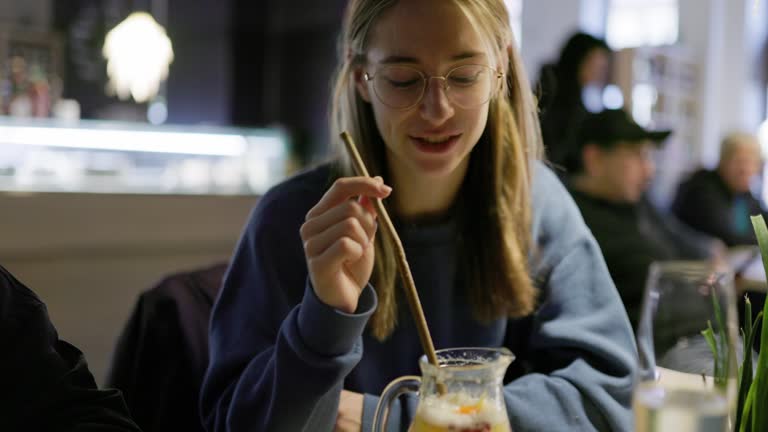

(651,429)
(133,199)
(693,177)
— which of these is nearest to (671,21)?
(693,177)

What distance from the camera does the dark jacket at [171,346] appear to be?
3.18ft

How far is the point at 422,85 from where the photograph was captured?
0.78 meters

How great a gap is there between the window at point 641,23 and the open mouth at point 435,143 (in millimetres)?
4558

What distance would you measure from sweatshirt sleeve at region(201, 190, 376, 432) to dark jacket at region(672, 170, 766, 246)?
3.60 meters

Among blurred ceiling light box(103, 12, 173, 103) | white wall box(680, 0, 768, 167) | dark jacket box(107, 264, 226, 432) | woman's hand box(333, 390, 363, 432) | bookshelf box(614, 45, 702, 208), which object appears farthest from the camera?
white wall box(680, 0, 768, 167)

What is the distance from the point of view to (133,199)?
2.67 metres

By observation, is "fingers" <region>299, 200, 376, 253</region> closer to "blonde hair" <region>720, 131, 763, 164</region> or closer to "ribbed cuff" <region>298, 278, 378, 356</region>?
"ribbed cuff" <region>298, 278, 378, 356</region>

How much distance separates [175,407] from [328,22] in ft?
20.3

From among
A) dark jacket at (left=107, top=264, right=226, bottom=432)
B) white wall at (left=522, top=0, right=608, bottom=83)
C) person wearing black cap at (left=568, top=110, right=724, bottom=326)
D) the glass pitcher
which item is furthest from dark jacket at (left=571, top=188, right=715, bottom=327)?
white wall at (left=522, top=0, right=608, bottom=83)

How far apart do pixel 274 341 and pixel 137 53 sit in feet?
13.8

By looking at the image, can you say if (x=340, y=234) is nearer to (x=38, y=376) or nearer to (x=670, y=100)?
(x=38, y=376)

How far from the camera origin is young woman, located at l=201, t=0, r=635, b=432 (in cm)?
71

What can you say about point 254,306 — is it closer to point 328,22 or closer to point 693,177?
point 693,177

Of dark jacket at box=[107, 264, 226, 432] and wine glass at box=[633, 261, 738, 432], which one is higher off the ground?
wine glass at box=[633, 261, 738, 432]
